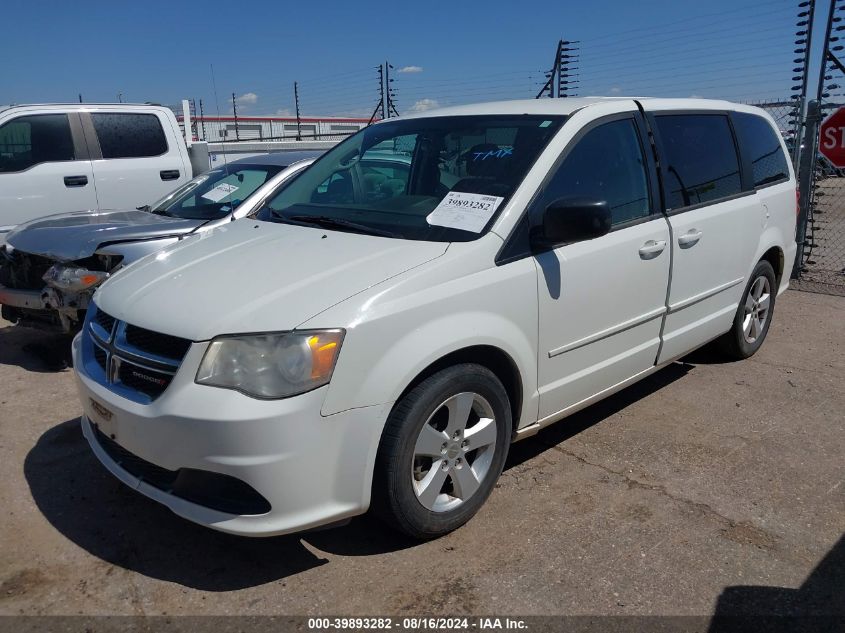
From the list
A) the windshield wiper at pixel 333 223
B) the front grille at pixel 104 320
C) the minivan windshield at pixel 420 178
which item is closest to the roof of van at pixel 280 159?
the minivan windshield at pixel 420 178

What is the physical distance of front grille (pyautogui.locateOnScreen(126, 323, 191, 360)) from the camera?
2.60 metres

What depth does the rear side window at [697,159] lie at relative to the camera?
4.01m

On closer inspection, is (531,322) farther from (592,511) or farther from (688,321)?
(688,321)

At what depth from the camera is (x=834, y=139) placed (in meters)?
7.50

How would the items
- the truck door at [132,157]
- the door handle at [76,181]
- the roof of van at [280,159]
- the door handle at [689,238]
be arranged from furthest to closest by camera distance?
the truck door at [132,157]
the door handle at [76,181]
the roof of van at [280,159]
the door handle at [689,238]

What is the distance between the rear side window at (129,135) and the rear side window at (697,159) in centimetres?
562

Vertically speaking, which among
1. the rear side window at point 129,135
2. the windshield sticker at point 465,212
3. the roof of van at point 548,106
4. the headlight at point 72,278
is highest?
the roof of van at point 548,106

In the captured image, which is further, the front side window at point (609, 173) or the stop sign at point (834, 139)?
the stop sign at point (834, 139)

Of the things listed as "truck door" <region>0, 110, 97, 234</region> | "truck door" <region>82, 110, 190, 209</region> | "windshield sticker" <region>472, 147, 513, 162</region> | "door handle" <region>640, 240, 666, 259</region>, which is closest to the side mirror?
"windshield sticker" <region>472, 147, 513, 162</region>

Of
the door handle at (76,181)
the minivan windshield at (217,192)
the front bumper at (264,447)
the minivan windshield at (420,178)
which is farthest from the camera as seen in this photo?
the door handle at (76,181)

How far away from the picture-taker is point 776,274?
534 centimetres

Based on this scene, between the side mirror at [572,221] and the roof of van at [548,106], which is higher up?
the roof of van at [548,106]

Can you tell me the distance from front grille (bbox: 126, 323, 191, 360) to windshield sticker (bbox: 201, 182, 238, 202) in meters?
3.13

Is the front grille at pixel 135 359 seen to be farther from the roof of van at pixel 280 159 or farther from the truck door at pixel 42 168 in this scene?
the truck door at pixel 42 168
